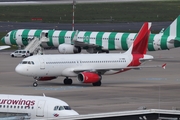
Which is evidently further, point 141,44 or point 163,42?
point 163,42

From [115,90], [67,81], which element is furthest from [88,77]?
[67,81]

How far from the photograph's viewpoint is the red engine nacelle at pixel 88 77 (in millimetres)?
66938

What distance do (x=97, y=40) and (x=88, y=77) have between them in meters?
34.3

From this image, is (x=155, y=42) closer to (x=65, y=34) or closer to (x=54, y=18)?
(x=65, y=34)

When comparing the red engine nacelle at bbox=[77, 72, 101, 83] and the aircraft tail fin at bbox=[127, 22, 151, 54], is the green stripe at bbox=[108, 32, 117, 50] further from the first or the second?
the red engine nacelle at bbox=[77, 72, 101, 83]

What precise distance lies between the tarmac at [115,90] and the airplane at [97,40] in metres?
9.15

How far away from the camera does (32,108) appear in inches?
1676

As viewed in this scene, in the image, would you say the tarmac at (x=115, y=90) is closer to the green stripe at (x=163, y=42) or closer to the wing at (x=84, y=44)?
the green stripe at (x=163, y=42)

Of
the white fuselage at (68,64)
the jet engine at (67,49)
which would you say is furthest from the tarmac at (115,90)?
the jet engine at (67,49)

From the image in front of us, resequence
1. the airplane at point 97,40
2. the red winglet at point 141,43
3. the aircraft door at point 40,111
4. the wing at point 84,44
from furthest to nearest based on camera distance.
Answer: the wing at point 84,44 → the airplane at point 97,40 → the red winglet at point 141,43 → the aircraft door at point 40,111

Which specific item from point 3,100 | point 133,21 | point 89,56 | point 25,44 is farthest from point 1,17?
point 3,100

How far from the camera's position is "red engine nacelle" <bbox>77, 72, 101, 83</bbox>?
66938mm

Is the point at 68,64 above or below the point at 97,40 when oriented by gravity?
below

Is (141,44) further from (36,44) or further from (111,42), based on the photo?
(36,44)
